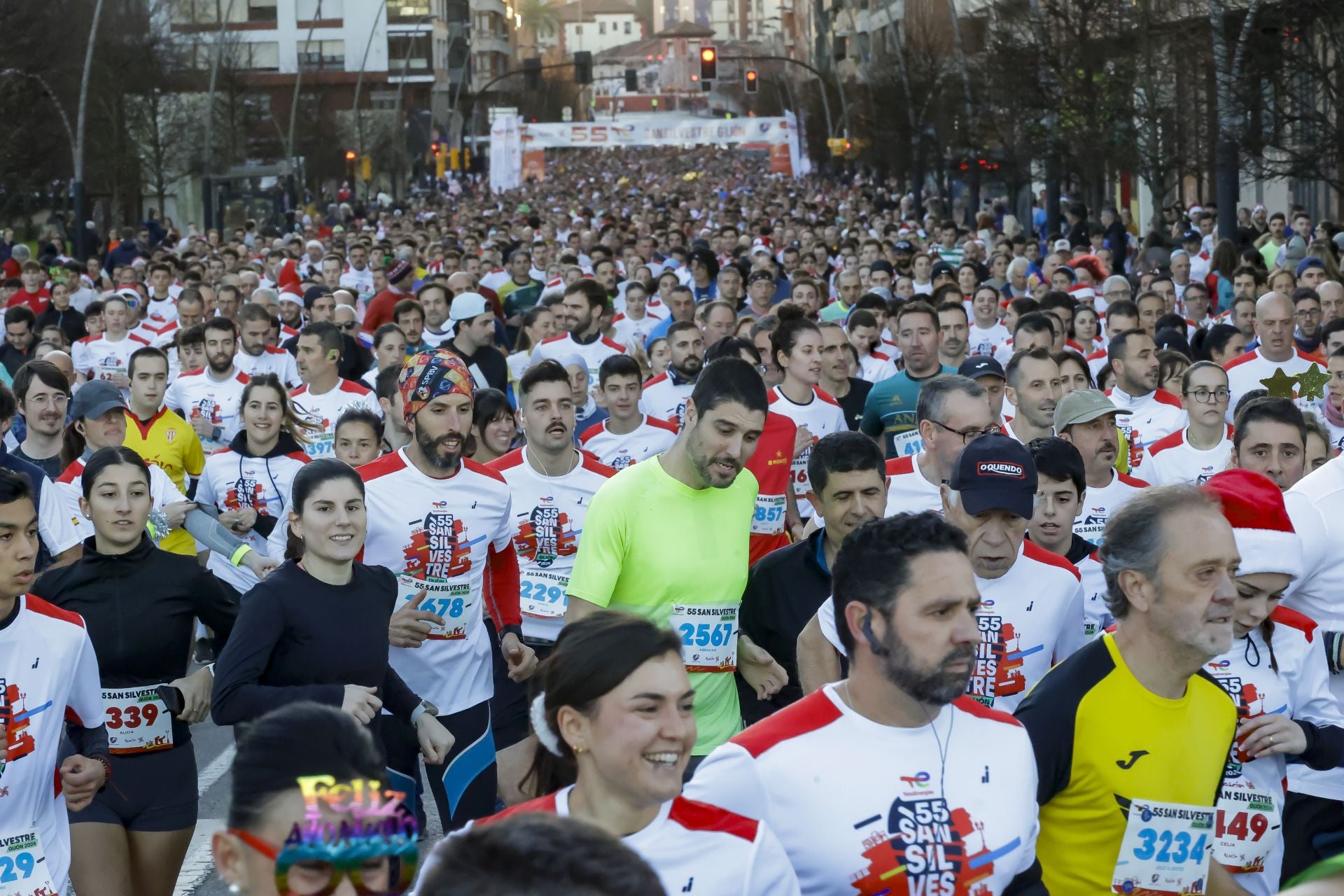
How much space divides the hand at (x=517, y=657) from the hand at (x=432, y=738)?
0.86m

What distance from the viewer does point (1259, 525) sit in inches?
183

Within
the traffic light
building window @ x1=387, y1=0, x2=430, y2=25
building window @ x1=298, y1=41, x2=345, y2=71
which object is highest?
building window @ x1=387, y1=0, x2=430, y2=25

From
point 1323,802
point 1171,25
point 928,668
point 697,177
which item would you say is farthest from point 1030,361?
point 697,177

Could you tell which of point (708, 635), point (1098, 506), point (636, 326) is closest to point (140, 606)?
point (708, 635)

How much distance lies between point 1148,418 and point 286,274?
614 inches

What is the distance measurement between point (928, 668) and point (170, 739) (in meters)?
3.11

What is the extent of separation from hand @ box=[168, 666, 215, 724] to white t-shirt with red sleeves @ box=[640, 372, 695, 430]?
574cm

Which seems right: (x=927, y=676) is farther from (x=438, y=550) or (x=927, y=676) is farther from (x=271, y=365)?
(x=271, y=365)

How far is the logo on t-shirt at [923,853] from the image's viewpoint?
356 centimetres

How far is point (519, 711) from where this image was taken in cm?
738

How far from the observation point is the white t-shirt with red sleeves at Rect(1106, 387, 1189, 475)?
32.3ft

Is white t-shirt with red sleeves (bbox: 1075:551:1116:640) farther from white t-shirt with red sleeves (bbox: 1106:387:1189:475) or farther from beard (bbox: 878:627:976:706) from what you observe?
white t-shirt with red sleeves (bbox: 1106:387:1189:475)

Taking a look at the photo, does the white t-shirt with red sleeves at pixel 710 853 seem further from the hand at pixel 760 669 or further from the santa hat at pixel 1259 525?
the hand at pixel 760 669

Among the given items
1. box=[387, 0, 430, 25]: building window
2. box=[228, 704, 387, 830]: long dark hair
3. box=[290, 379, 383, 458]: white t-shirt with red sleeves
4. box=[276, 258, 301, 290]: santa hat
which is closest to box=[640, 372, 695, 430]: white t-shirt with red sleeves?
box=[290, 379, 383, 458]: white t-shirt with red sleeves
